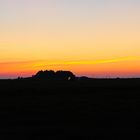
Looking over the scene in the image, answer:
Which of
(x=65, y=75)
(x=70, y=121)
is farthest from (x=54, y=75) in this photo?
(x=70, y=121)

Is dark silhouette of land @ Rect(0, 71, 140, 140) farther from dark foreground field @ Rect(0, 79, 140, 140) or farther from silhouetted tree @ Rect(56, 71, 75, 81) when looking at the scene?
silhouetted tree @ Rect(56, 71, 75, 81)

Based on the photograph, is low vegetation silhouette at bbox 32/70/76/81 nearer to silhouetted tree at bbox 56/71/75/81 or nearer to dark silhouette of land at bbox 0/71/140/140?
silhouetted tree at bbox 56/71/75/81

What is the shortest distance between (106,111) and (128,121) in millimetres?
5009

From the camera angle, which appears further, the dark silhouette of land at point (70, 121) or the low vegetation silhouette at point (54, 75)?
the low vegetation silhouette at point (54, 75)

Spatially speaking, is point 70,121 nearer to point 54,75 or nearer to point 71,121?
point 71,121

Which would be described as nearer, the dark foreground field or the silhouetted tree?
the dark foreground field

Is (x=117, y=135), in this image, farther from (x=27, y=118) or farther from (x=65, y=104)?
(x=65, y=104)

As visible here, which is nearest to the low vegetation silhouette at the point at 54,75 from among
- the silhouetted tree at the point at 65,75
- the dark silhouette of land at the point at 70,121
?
the silhouetted tree at the point at 65,75

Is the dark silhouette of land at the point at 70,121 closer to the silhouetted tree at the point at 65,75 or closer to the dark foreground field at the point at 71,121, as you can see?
the dark foreground field at the point at 71,121

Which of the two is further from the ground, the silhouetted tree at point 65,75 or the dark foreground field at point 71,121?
the silhouetted tree at point 65,75

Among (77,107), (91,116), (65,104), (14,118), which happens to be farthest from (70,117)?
(65,104)

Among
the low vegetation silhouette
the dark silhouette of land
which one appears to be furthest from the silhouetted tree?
the dark silhouette of land

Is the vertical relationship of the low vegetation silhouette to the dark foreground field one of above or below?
above

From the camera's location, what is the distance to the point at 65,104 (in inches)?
1468
